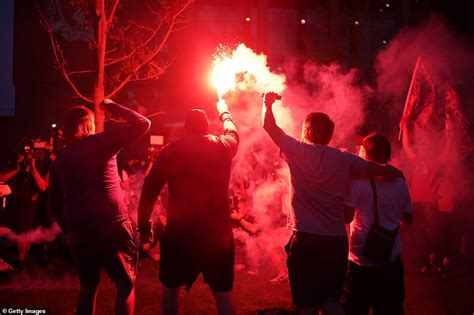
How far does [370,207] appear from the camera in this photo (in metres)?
3.80

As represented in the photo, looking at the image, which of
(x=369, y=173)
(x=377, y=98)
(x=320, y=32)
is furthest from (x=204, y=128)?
(x=320, y=32)

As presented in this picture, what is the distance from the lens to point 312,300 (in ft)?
11.9

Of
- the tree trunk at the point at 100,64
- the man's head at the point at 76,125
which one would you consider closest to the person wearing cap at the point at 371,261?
the man's head at the point at 76,125

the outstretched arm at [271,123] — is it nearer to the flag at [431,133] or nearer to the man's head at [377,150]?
the man's head at [377,150]

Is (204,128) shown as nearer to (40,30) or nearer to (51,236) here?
(51,236)

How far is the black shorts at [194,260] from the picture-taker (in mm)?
3820

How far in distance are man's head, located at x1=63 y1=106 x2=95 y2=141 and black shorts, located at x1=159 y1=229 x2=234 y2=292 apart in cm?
110

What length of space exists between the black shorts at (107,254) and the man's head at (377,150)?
211 centimetres

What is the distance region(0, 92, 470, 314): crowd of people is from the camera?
368 cm

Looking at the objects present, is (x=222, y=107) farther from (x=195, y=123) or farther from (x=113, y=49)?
(x=113, y=49)

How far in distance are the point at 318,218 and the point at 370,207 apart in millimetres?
466

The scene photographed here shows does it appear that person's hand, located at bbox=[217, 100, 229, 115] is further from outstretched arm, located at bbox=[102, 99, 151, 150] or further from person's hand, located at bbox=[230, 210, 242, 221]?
person's hand, located at bbox=[230, 210, 242, 221]

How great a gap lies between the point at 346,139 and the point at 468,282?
127 inches

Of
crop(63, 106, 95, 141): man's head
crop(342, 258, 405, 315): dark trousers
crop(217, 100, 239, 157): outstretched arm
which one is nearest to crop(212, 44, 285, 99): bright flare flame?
crop(217, 100, 239, 157): outstretched arm
